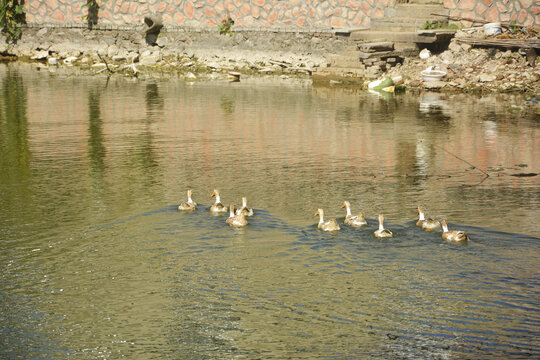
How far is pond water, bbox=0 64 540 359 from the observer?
24.7 ft

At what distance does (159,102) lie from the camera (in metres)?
23.8

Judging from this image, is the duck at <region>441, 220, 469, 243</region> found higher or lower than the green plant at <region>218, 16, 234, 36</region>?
lower

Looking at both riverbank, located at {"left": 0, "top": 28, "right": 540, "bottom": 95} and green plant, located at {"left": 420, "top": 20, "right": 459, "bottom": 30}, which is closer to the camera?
riverbank, located at {"left": 0, "top": 28, "right": 540, "bottom": 95}

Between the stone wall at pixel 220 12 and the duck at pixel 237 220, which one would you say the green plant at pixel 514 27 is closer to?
the stone wall at pixel 220 12

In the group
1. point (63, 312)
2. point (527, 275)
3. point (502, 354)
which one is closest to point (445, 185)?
point (527, 275)

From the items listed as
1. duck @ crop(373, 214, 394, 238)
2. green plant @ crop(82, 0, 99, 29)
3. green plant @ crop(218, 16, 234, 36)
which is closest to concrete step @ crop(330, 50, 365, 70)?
green plant @ crop(218, 16, 234, 36)

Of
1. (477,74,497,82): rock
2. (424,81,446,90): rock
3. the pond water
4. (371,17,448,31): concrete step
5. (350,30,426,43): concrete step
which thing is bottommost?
A: the pond water

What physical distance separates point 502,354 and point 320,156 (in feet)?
29.0

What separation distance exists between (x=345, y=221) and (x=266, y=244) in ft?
4.46

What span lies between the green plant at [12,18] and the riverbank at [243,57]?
0.48 m

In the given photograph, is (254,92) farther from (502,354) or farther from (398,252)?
(502,354)

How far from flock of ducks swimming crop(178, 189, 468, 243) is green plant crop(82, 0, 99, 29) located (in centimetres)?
2618

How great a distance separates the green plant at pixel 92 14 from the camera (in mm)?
35344

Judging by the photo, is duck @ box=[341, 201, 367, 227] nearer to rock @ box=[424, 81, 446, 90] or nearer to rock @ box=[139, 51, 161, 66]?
rock @ box=[424, 81, 446, 90]
